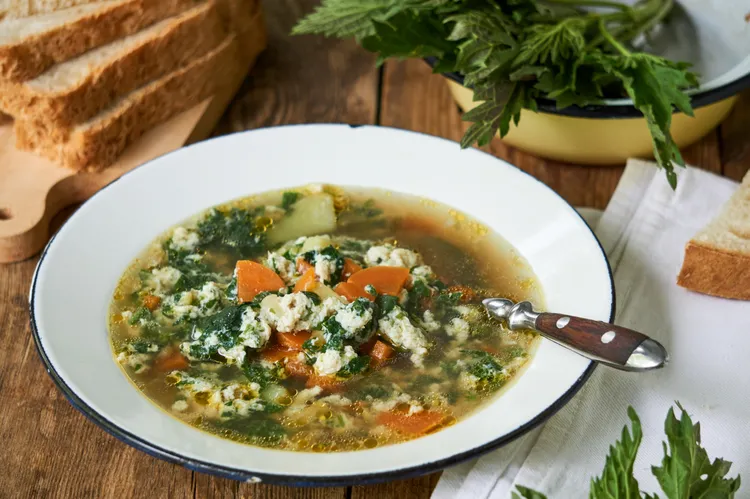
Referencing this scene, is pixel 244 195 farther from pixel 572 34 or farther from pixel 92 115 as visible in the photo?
pixel 572 34

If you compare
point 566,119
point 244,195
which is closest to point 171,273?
point 244,195

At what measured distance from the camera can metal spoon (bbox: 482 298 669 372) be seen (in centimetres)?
200

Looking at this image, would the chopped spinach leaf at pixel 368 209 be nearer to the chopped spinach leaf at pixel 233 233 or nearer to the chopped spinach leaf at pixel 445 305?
the chopped spinach leaf at pixel 233 233

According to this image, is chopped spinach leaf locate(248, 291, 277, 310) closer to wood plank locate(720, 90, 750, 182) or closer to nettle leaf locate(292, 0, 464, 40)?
nettle leaf locate(292, 0, 464, 40)

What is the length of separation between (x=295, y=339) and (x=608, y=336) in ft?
2.88

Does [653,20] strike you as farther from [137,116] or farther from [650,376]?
[137,116]

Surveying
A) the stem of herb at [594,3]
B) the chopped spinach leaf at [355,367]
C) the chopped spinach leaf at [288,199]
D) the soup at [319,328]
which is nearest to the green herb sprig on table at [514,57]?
the stem of herb at [594,3]

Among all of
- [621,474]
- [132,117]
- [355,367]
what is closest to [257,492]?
[355,367]

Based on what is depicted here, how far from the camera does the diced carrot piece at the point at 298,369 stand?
2.33 meters

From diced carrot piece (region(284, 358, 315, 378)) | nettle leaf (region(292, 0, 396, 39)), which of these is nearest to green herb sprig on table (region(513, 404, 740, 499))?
diced carrot piece (region(284, 358, 315, 378))

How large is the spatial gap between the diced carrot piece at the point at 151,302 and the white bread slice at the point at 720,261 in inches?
68.2

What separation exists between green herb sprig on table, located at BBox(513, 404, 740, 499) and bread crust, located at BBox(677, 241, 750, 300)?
98 cm

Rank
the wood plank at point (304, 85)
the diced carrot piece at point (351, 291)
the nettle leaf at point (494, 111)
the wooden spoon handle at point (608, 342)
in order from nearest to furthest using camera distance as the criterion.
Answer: the wooden spoon handle at point (608, 342), the diced carrot piece at point (351, 291), the nettle leaf at point (494, 111), the wood plank at point (304, 85)

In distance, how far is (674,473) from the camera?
1.82 m
